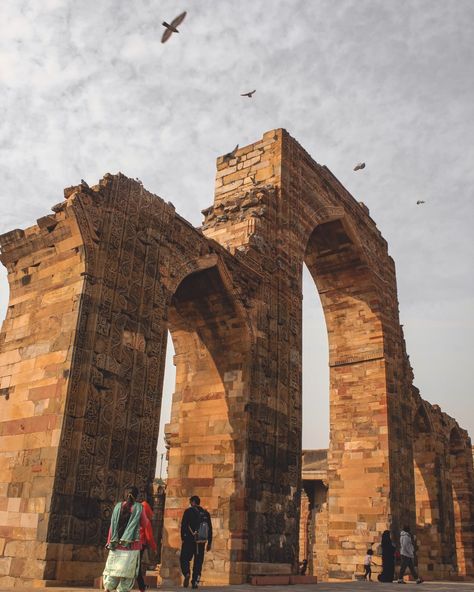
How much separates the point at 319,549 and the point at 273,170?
569 inches

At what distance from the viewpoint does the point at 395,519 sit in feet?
44.2

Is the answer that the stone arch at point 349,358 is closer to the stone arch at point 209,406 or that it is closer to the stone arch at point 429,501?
the stone arch at point 429,501

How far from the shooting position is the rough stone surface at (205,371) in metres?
6.99

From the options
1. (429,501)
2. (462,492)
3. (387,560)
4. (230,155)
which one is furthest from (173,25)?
(462,492)

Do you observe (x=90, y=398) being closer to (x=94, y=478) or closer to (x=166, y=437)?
(x=94, y=478)

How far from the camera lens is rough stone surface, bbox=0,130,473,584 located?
6988 mm

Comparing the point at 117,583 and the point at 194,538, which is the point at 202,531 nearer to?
the point at 194,538

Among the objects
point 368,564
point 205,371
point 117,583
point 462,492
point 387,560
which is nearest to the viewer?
point 117,583

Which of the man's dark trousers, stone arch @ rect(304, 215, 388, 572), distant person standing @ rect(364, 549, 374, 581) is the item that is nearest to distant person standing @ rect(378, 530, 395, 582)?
distant person standing @ rect(364, 549, 374, 581)

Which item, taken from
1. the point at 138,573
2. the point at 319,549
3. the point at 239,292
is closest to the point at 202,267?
the point at 239,292

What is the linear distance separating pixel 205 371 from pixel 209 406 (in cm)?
65

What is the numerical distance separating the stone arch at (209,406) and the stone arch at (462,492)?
1460cm

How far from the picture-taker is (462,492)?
2273 centimetres

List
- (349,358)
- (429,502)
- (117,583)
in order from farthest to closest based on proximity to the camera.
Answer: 1. (429,502)
2. (349,358)
3. (117,583)
